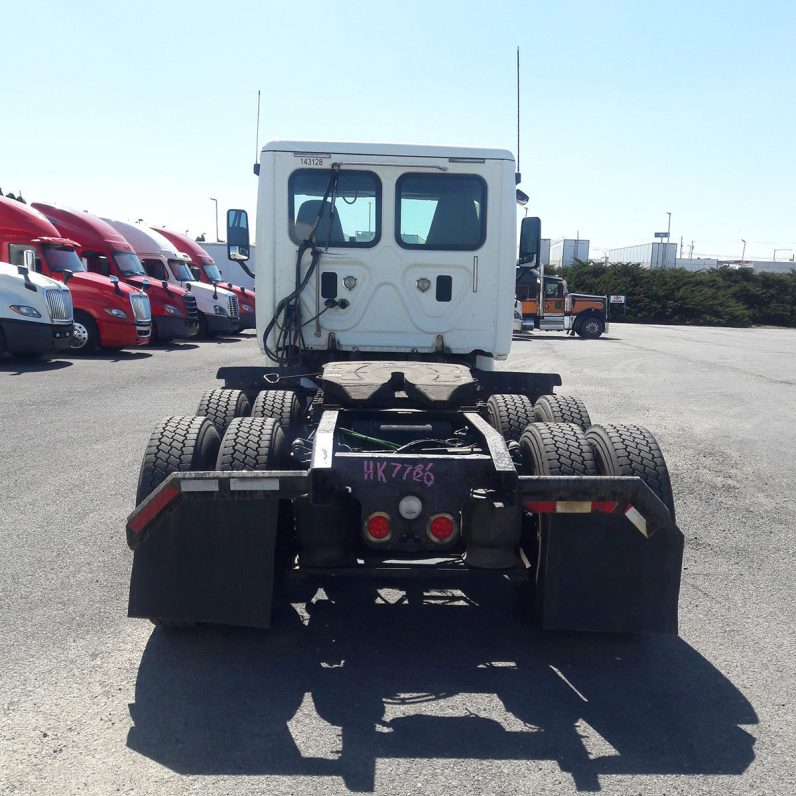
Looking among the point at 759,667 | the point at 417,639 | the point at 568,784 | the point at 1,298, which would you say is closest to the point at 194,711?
the point at 417,639

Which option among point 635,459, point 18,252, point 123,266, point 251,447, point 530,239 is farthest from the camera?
point 123,266

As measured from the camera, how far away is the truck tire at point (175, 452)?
4027mm

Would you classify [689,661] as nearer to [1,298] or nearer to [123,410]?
[123,410]

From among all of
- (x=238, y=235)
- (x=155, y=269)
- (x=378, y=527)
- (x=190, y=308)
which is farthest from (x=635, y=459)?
(x=155, y=269)

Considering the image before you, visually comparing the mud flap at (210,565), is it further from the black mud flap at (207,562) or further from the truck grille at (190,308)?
the truck grille at (190,308)

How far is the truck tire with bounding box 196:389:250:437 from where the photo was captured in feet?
17.9

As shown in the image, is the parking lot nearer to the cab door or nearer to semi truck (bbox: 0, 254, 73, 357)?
semi truck (bbox: 0, 254, 73, 357)

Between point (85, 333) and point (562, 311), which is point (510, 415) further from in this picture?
point (562, 311)

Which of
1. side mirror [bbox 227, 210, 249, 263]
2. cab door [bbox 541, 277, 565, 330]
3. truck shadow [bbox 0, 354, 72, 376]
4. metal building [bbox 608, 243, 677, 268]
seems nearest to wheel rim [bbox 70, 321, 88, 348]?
truck shadow [bbox 0, 354, 72, 376]

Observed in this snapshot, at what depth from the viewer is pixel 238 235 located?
23.5ft

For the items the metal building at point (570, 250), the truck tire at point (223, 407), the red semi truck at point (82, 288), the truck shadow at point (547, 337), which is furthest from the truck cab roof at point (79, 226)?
the metal building at point (570, 250)

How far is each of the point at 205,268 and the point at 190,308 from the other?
4973 millimetres

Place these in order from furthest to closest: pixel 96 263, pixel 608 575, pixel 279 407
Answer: pixel 96 263 → pixel 279 407 → pixel 608 575

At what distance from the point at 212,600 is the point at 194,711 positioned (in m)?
0.54
